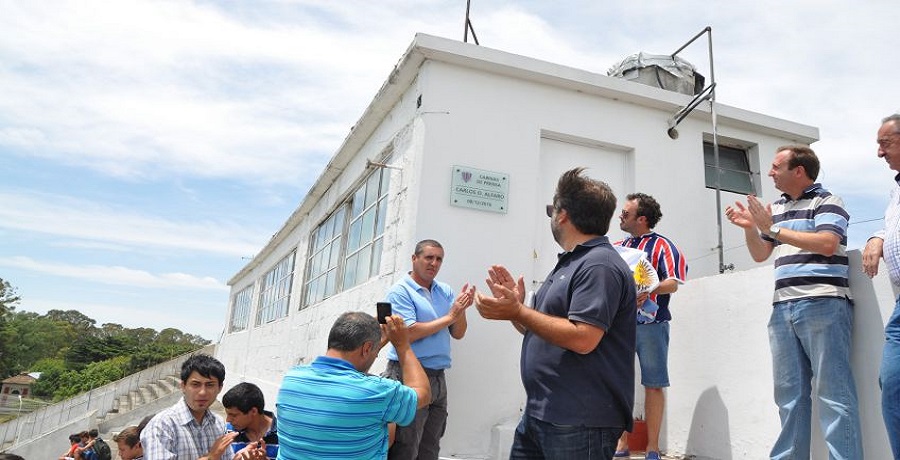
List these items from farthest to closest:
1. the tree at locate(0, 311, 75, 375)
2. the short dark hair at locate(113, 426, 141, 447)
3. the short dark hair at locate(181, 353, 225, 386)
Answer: the tree at locate(0, 311, 75, 375)
the short dark hair at locate(113, 426, 141, 447)
the short dark hair at locate(181, 353, 225, 386)

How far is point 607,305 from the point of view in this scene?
1.97m

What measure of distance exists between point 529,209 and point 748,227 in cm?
228

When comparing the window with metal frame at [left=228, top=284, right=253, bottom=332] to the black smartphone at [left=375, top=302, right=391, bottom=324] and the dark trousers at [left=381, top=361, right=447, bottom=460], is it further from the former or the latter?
the black smartphone at [left=375, top=302, right=391, bottom=324]

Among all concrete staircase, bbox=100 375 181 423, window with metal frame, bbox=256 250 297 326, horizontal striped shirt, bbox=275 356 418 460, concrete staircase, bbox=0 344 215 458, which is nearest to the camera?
horizontal striped shirt, bbox=275 356 418 460

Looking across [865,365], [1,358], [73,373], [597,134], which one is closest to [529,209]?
[597,134]

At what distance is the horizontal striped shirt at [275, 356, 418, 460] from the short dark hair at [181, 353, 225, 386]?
98cm

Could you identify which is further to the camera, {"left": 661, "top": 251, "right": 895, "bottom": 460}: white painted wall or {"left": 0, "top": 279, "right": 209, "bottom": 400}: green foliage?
{"left": 0, "top": 279, "right": 209, "bottom": 400}: green foliage

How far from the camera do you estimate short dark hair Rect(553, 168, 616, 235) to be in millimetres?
2252

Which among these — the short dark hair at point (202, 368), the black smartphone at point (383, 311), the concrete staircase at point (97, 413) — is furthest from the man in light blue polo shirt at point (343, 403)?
the concrete staircase at point (97, 413)

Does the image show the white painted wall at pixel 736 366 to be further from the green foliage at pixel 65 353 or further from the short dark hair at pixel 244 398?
the green foliage at pixel 65 353

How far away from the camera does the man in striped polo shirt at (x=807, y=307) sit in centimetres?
Result: 272

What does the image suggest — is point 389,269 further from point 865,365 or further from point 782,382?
point 865,365

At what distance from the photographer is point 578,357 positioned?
2.04 metres

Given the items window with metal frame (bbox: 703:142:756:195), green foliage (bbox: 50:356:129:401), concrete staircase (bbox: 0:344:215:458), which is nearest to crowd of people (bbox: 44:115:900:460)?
window with metal frame (bbox: 703:142:756:195)
